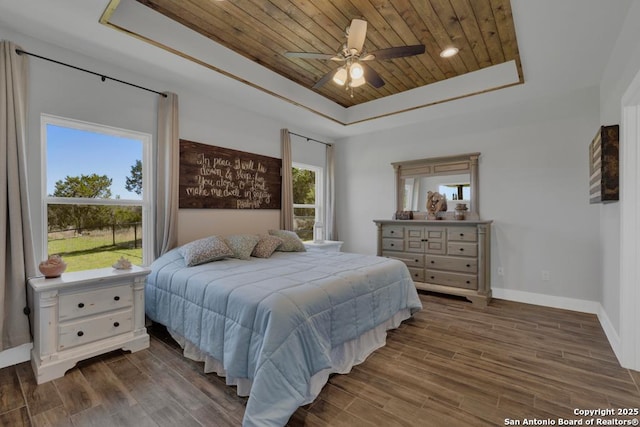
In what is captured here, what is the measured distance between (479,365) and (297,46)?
11.0ft

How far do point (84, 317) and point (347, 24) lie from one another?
3.29 metres

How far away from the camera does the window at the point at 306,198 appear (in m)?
5.15

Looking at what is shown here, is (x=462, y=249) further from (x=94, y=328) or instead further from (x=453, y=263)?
(x=94, y=328)

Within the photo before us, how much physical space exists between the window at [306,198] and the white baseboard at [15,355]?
333 centimetres

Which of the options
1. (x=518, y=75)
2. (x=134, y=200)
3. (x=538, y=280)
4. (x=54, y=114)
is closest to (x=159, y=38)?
(x=54, y=114)

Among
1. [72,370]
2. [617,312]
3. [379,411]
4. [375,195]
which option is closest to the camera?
[379,411]

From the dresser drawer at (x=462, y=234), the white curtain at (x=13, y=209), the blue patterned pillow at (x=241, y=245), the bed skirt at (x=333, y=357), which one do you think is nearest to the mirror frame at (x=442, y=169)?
the dresser drawer at (x=462, y=234)

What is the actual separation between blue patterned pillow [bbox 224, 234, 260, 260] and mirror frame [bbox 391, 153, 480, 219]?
268 centimetres

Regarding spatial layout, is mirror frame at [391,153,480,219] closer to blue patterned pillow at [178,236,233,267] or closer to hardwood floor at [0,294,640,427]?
hardwood floor at [0,294,640,427]

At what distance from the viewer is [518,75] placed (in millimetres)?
3215

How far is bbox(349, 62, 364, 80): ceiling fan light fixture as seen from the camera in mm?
2445

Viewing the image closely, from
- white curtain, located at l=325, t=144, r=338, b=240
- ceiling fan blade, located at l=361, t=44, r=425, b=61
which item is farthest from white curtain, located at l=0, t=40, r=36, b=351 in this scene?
white curtain, located at l=325, t=144, r=338, b=240

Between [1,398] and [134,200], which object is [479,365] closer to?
[1,398]

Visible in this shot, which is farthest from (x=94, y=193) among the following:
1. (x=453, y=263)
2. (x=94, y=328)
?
(x=453, y=263)
